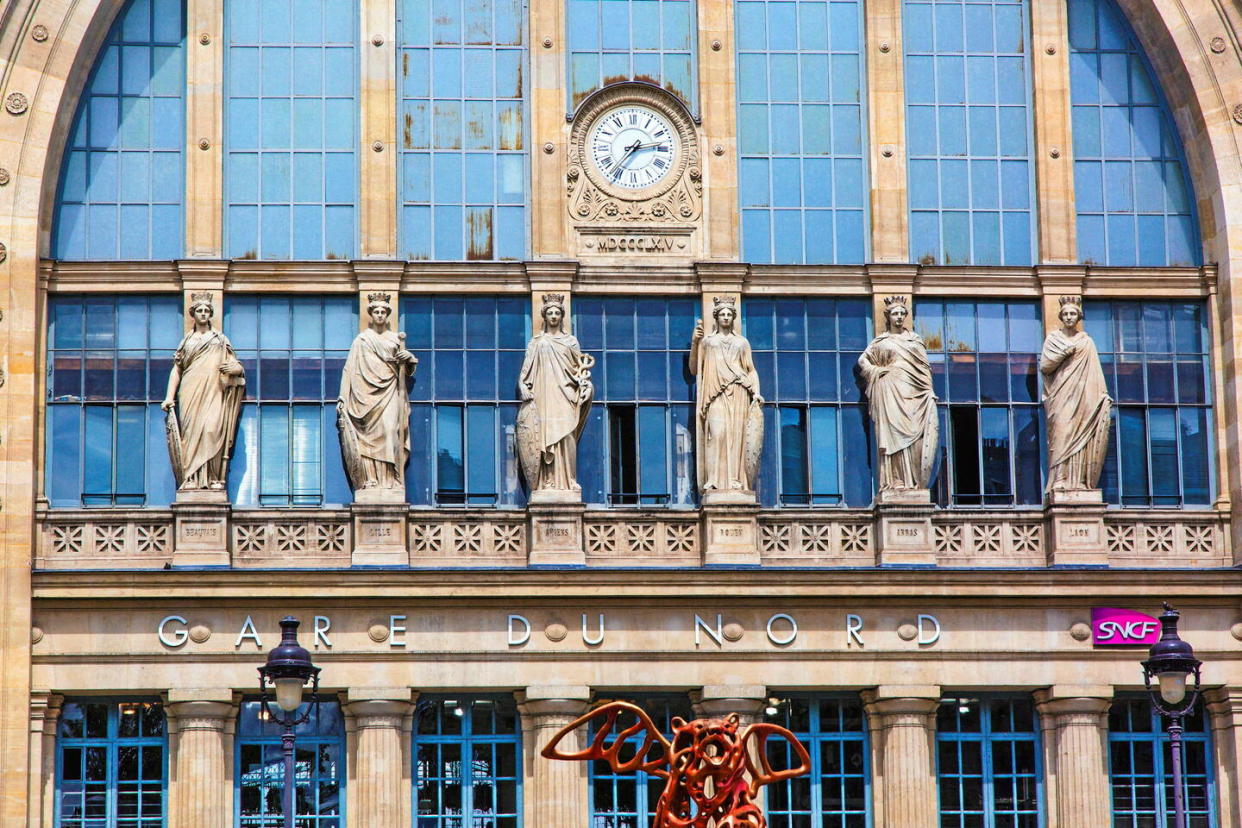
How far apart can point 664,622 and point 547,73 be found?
8621mm

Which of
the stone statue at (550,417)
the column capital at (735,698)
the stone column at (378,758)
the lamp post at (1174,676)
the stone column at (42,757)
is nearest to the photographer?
the lamp post at (1174,676)

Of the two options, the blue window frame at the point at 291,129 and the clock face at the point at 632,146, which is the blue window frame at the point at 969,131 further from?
the blue window frame at the point at 291,129

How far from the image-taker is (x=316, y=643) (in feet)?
118

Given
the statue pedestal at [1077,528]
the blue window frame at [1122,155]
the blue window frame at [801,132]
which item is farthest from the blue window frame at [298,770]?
the blue window frame at [1122,155]

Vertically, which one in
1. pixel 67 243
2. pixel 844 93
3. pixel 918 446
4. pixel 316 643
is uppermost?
pixel 844 93

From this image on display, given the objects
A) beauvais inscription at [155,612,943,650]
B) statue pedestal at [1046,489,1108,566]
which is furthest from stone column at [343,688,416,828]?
statue pedestal at [1046,489,1108,566]

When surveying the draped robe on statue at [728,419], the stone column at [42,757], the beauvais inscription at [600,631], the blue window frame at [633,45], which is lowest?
the stone column at [42,757]

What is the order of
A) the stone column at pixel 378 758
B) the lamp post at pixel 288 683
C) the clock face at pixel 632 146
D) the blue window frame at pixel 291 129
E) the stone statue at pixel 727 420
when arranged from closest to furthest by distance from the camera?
the lamp post at pixel 288 683 < the stone column at pixel 378 758 < the stone statue at pixel 727 420 < the blue window frame at pixel 291 129 < the clock face at pixel 632 146

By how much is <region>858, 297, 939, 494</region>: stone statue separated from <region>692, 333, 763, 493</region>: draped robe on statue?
1827 mm

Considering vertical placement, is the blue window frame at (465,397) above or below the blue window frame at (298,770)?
above

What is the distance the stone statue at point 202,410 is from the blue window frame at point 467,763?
184 inches

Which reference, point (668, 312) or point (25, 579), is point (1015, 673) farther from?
point (25, 579)

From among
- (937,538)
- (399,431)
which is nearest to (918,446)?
(937,538)

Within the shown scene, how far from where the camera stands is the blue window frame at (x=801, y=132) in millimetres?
38344
